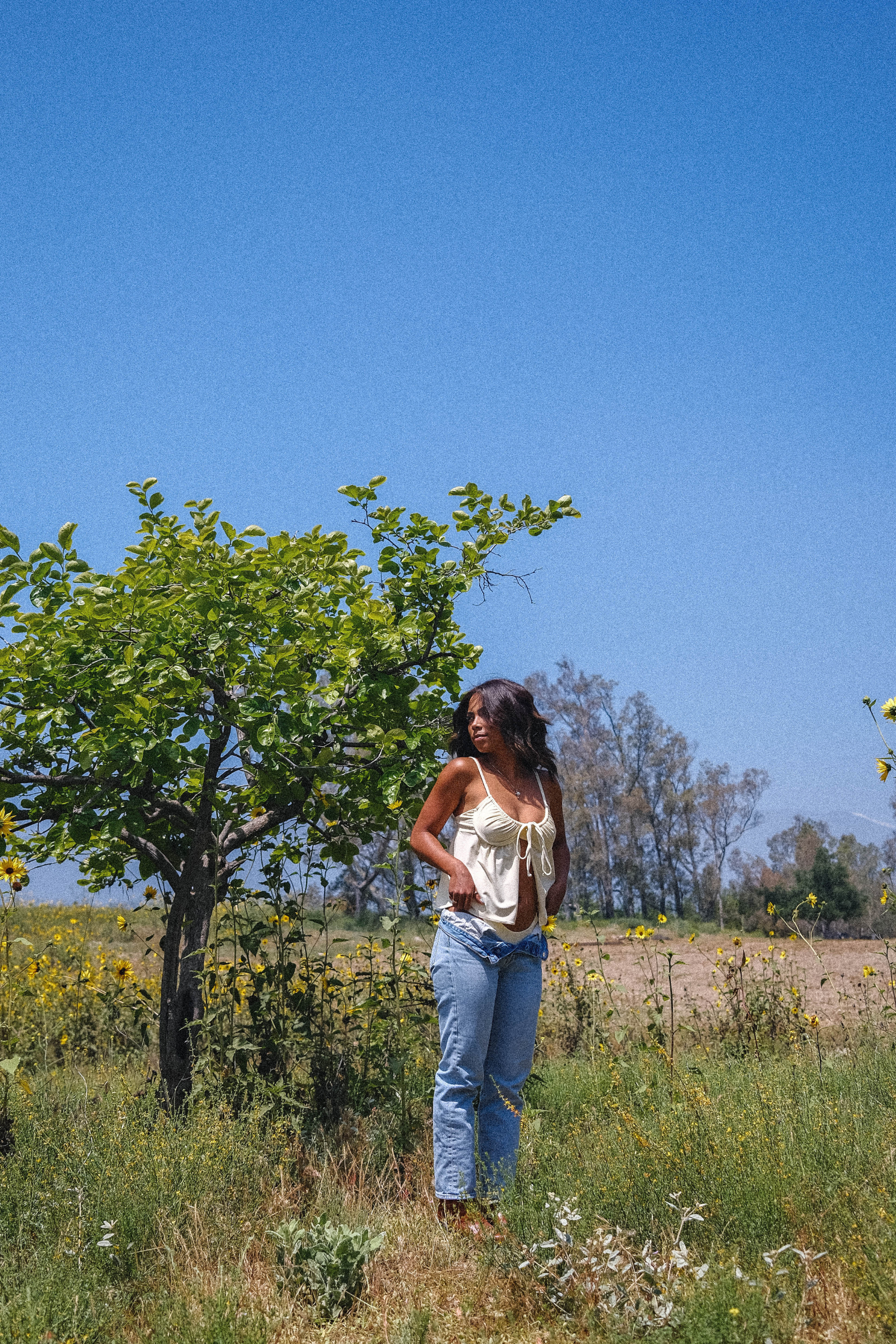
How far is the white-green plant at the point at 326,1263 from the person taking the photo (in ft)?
9.03

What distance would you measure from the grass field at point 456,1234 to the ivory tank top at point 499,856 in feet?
2.61

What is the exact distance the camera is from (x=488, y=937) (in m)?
3.13

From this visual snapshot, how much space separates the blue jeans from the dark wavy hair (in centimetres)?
61

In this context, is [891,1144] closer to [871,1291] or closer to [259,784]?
[871,1291]

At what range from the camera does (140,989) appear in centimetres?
520

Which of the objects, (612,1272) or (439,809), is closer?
(612,1272)

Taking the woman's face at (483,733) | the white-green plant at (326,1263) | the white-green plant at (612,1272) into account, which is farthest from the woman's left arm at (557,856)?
the white-green plant at (326,1263)

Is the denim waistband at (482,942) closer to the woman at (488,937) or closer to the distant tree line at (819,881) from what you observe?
the woman at (488,937)

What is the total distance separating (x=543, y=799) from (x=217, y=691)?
1429 mm

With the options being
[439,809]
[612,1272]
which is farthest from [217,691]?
[612,1272]

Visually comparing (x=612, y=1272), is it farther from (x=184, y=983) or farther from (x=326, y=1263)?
(x=184, y=983)

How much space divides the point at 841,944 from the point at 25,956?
12.9 metres

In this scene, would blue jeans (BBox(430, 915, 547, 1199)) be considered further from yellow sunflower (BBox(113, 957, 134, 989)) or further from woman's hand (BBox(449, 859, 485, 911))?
yellow sunflower (BBox(113, 957, 134, 989))

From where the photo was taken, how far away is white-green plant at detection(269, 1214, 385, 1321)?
2752 mm
